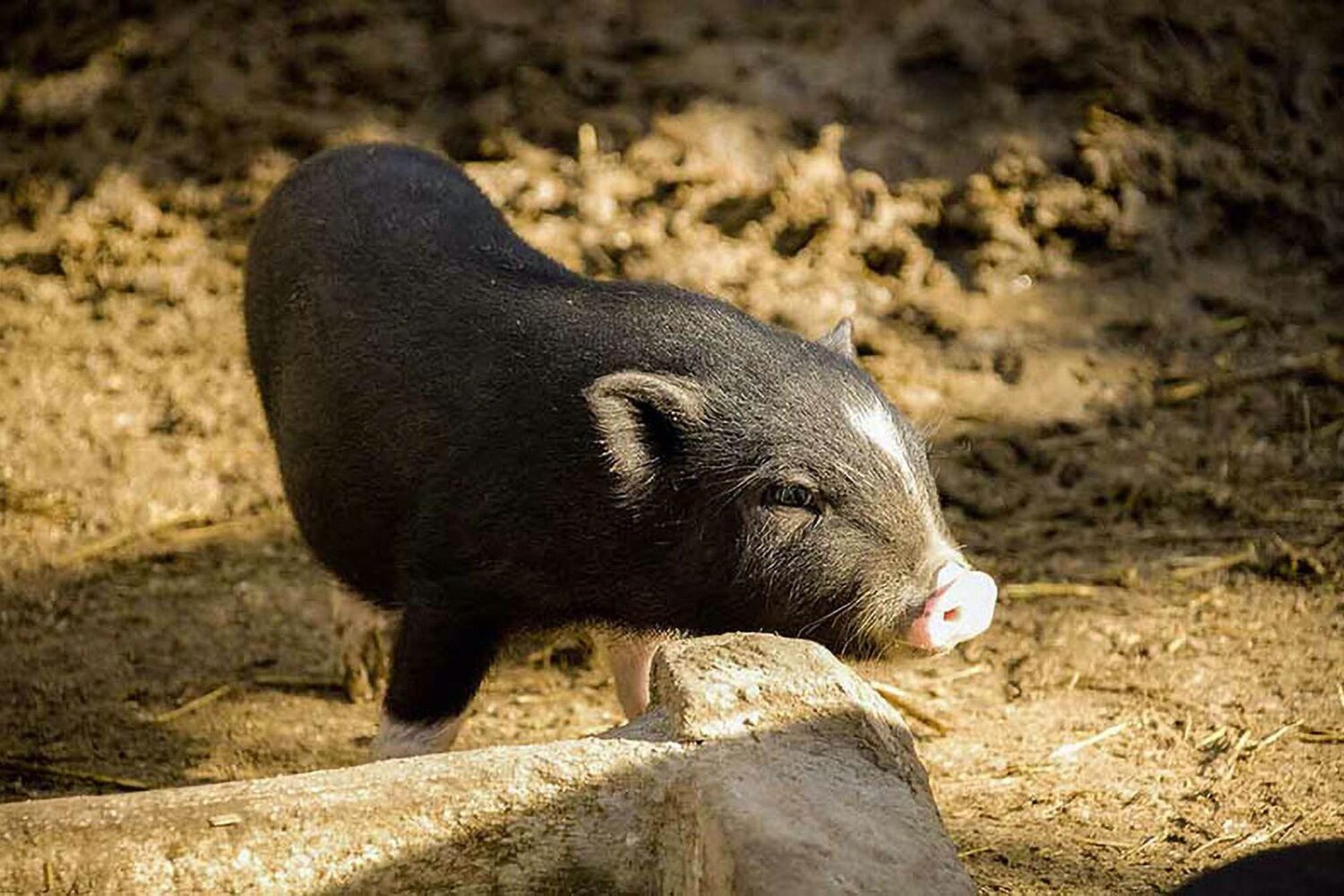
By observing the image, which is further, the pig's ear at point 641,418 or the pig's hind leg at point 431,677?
the pig's hind leg at point 431,677

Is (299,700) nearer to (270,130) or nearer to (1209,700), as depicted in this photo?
(1209,700)

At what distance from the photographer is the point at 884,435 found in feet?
12.2

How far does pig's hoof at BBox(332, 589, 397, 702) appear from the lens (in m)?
4.88

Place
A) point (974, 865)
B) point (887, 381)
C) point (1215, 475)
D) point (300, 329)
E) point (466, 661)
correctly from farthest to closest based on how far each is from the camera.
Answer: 1. point (887, 381)
2. point (1215, 475)
3. point (300, 329)
4. point (466, 661)
5. point (974, 865)

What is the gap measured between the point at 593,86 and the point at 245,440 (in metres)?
2.27

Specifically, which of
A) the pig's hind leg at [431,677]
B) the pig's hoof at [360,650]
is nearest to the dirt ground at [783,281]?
the pig's hoof at [360,650]

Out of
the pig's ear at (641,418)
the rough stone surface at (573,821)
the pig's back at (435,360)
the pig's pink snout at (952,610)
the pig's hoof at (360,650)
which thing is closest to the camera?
the rough stone surface at (573,821)

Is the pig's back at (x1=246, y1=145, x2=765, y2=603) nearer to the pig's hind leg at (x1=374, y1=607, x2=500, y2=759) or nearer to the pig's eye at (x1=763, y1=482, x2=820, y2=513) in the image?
the pig's hind leg at (x1=374, y1=607, x2=500, y2=759)

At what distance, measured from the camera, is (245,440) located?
20.9 ft

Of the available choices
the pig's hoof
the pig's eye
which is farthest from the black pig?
the pig's hoof

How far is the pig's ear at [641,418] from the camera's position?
3.62 metres

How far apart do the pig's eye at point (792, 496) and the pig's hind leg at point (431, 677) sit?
693 millimetres

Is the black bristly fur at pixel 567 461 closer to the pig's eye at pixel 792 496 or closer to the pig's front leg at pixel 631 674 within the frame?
the pig's eye at pixel 792 496

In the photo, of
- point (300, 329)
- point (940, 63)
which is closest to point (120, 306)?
point (300, 329)
